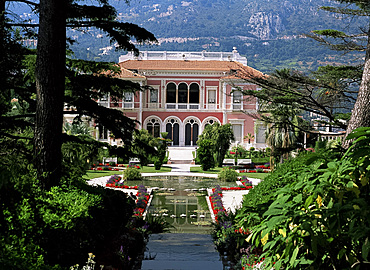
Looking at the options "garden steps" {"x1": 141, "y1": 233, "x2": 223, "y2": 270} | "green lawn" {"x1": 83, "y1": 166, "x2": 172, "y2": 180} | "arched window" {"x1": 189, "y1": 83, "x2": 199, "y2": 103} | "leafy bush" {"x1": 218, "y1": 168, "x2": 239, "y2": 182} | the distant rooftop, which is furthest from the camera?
the distant rooftop

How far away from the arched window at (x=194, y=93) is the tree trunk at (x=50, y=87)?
33695mm

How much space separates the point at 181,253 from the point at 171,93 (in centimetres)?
3408

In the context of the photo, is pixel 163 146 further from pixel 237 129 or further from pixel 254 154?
pixel 237 129

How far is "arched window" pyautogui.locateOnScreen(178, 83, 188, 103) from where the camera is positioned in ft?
129

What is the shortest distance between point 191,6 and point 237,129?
150228mm

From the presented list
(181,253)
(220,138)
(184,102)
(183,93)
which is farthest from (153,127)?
(181,253)

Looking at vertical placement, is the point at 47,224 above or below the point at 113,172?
above

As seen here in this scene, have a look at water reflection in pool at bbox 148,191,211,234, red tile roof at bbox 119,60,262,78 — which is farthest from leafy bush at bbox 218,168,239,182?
red tile roof at bbox 119,60,262,78

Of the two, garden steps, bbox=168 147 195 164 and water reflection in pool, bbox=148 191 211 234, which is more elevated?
garden steps, bbox=168 147 195 164

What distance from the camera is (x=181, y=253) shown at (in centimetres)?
597

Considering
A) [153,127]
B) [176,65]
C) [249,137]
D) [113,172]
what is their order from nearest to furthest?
[113,172] → [249,137] → [153,127] → [176,65]

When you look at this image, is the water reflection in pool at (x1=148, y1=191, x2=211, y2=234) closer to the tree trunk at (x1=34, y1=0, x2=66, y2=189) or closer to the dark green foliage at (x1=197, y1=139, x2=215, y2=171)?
the tree trunk at (x1=34, y1=0, x2=66, y2=189)

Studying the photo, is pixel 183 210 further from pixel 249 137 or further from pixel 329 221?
pixel 249 137

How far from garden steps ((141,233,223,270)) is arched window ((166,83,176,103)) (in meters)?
32.0
